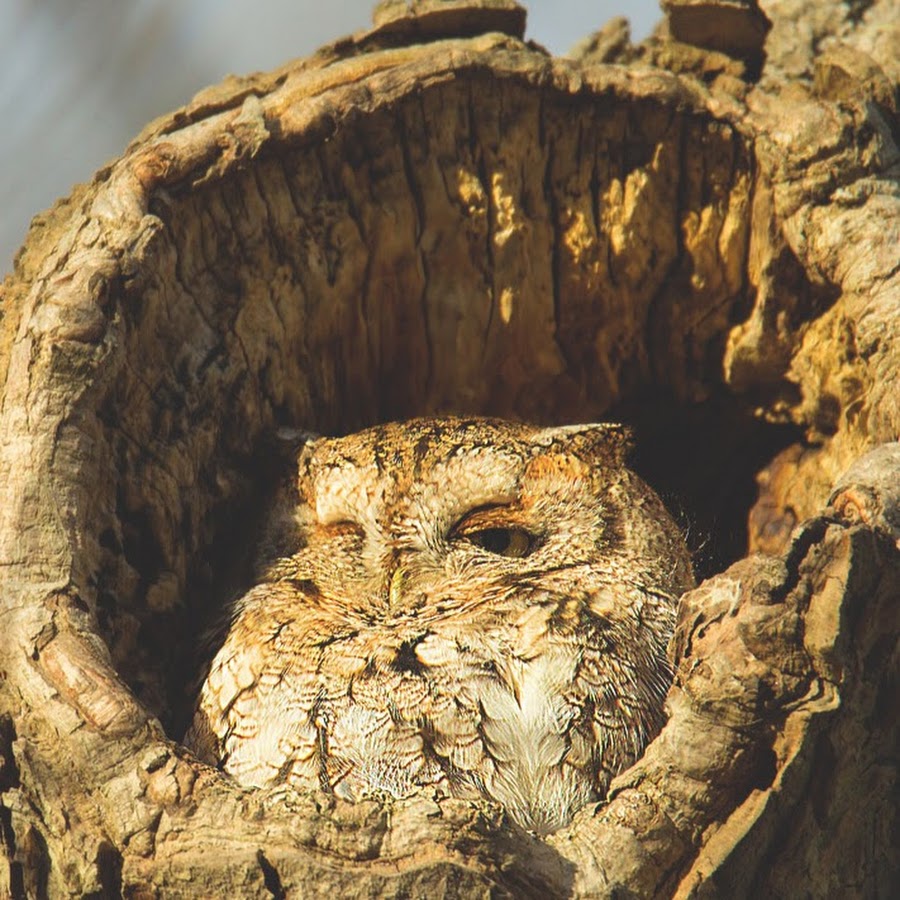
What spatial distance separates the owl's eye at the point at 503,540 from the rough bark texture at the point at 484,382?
20.4 inches

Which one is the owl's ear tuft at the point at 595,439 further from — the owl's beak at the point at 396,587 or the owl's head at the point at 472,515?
the owl's beak at the point at 396,587

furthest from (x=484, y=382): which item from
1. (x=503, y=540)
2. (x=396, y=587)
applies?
(x=396, y=587)

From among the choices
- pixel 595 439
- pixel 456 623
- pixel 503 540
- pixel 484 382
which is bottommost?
pixel 456 623

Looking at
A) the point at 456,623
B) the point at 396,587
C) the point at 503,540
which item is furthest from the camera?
the point at 503,540

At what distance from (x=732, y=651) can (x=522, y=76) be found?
164 centimetres

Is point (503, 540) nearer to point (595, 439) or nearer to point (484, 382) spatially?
point (595, 439)

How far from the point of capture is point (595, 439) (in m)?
3.05

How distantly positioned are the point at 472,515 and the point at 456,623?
40 centimetres

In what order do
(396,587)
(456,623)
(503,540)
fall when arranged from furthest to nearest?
(503,540) → (396,587) → (456,623)

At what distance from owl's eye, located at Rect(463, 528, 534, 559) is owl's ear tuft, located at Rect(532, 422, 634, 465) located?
0.21m

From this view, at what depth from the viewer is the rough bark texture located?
6.97ft

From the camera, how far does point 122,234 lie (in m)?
2.81

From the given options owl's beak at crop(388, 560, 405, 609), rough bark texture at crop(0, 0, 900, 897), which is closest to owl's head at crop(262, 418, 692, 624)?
owl's beak at crop(388, 560, 405, 609)

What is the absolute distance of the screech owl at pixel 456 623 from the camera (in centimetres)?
240
